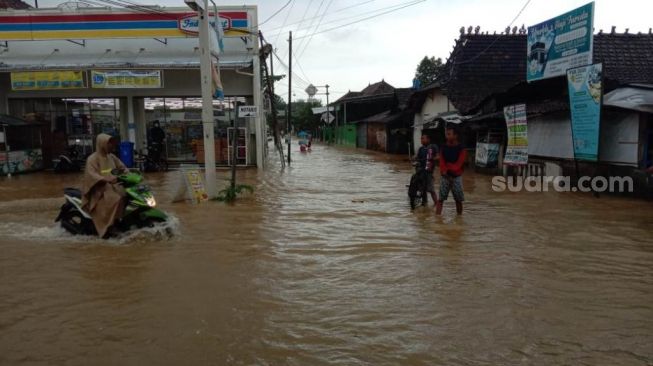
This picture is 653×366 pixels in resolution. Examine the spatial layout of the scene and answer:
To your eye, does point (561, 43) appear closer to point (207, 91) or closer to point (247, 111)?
point (247, 111)

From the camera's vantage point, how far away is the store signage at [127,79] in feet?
59.2

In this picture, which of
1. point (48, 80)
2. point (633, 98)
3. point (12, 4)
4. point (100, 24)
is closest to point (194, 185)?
point (633, 98)

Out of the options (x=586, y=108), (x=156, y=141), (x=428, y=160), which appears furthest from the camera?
(x=156, y=141)

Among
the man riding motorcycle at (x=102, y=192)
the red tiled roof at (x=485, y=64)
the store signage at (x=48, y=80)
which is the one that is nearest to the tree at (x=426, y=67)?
the red tiled roof at (x=485, y=64)

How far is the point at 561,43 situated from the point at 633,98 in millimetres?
4023

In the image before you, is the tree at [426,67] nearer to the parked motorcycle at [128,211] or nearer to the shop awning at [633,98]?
the shop awning at [633,98]

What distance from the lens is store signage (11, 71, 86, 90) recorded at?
18062 millimetres

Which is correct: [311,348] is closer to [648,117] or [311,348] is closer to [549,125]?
[648,117]

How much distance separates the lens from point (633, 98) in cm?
1144

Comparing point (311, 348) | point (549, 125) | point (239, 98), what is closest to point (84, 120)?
point (239, 98)

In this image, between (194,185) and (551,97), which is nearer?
(194,185)

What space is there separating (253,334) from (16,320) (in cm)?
202

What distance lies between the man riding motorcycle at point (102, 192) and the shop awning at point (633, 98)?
980 cm

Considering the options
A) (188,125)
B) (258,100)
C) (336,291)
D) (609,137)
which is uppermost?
(258,100)
